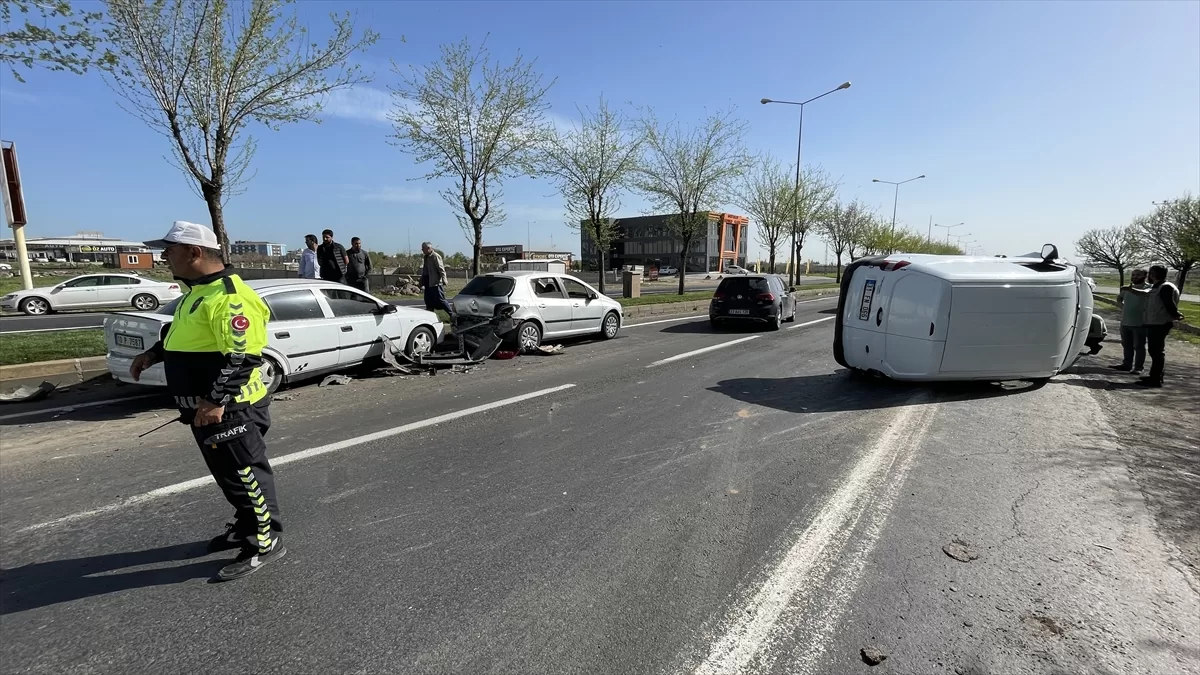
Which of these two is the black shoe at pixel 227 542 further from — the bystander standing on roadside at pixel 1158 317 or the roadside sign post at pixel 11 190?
the roadside sign post at pixel 11 190

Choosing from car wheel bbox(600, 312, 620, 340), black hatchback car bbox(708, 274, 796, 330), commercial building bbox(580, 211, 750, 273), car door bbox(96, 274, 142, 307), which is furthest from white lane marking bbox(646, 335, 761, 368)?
commercial building bbox(580, 211, 750, 273)

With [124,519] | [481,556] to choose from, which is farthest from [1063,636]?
[124,519]

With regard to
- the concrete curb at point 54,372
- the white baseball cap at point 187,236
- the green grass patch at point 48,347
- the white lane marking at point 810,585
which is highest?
the white baseball cap at point 187,236

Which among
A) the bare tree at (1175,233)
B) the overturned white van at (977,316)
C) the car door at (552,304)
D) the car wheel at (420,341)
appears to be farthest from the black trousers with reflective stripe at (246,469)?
the bare tree at (1175,233)

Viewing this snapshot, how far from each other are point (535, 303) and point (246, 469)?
760 cm

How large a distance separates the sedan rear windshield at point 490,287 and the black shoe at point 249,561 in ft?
23.3

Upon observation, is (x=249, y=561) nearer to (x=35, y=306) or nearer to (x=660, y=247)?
(x=35, y=306)

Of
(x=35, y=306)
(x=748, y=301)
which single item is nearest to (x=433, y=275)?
(x=748, y=301)

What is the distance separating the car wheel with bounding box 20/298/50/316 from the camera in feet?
54.3

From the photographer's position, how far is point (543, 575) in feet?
9.36

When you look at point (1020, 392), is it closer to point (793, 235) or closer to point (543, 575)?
point (543, 575)

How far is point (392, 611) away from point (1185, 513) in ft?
17.6

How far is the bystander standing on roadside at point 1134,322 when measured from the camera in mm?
8352

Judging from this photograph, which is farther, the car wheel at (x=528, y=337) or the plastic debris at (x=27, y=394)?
the car wheel at (x=528, y=337)
